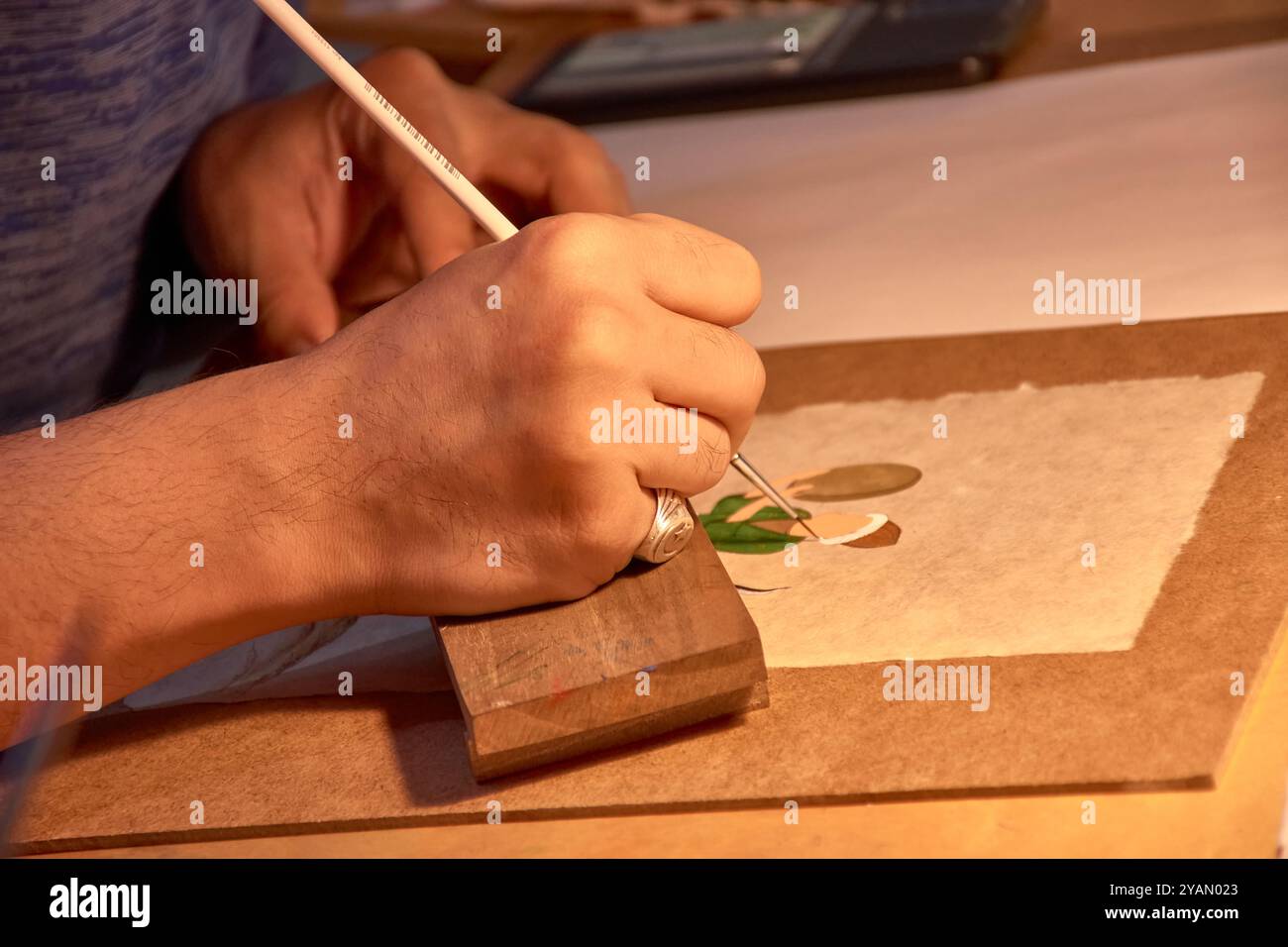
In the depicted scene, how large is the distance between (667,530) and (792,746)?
0.12 m

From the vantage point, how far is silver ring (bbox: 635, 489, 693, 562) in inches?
26.2

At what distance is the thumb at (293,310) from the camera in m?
0.97

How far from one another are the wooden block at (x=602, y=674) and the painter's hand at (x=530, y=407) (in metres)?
0.03

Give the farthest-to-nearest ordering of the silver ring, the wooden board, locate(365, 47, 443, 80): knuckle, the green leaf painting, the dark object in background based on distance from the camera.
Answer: the dark object in background, locate(365, 47, 443, 80): knuckle, the green leaf painting, the silver ring, the wooden board

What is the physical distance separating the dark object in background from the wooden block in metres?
1.00

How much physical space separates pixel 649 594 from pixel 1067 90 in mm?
993

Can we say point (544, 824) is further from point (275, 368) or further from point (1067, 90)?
point (1067, 90)

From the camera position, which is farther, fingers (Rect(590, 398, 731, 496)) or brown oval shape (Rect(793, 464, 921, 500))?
brown oval shape (Rect(793, 464, 921, 500))

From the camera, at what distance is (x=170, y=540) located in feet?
2.20

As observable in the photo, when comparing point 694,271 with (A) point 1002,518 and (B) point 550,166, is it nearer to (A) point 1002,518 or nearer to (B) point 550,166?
(A) point 1002,518
